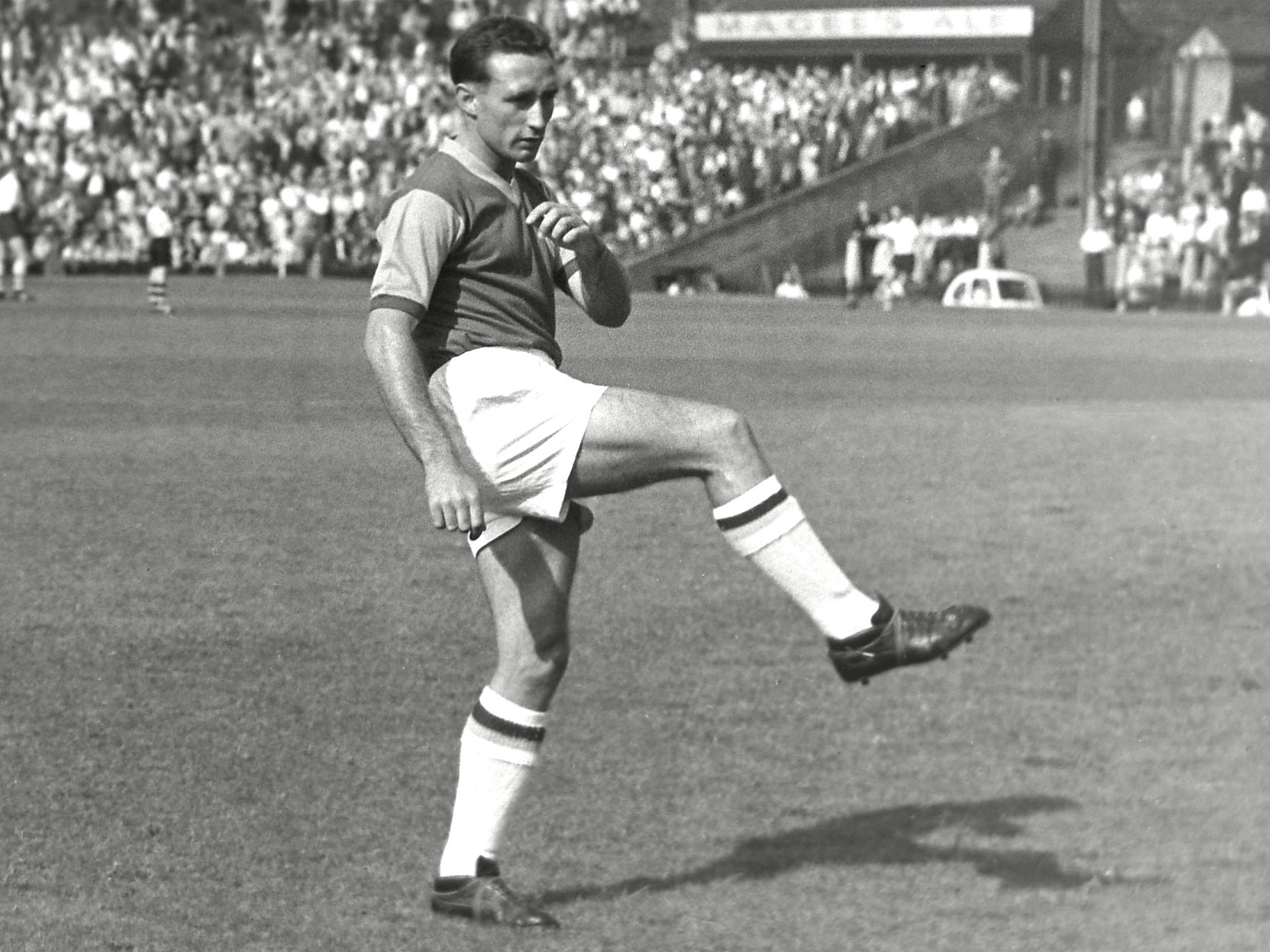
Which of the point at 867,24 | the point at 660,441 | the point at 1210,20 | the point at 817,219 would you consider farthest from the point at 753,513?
the point at 1210,20

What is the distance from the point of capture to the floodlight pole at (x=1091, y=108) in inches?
1832

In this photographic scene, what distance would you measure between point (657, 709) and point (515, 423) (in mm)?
→ 2878

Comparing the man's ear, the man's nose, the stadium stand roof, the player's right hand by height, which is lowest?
the stadium stand roof

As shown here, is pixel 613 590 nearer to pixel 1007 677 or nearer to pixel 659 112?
pixel 1007 677

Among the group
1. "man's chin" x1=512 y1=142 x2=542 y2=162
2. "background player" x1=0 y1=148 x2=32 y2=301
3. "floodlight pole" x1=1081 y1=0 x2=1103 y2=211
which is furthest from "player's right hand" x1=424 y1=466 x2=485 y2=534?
"floodlight pole" x1=1081 y1=0 x2=1103 y2=211

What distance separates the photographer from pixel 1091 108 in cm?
4669

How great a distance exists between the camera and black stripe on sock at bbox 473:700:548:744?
5500 millimetres

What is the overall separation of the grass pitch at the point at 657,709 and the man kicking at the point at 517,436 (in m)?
0.45

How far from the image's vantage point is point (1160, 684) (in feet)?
27.9

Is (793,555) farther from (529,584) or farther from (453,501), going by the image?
(453,501)

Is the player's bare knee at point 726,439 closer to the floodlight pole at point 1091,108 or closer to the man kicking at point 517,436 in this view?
the man kicking at point 517,436

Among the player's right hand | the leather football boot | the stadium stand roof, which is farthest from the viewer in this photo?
the stadium stand roof

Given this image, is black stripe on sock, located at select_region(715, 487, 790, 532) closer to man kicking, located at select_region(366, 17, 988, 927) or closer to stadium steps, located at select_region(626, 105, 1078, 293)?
man kicking, located at select_region(366, 17, 988, 927)

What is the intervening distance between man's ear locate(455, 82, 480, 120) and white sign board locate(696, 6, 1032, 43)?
47.6 metres
